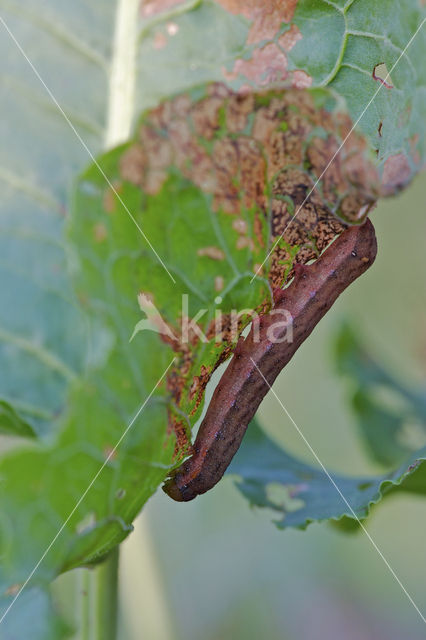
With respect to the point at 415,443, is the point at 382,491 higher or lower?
higher

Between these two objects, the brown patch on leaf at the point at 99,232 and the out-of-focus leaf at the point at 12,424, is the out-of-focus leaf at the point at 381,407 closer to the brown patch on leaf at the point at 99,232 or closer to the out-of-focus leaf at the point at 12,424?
the out-of-focus leaf at the point at 12,424

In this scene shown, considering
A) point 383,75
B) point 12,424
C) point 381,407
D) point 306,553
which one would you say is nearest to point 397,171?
point 383,75

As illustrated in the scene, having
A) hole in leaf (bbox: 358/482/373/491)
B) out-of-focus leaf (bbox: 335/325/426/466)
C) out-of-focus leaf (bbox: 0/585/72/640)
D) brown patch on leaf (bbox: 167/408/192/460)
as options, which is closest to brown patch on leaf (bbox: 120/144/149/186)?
brown patch on leaf (bbox: 167/408/192/460)

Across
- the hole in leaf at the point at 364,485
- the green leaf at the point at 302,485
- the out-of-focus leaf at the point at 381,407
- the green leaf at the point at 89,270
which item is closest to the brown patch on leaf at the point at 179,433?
the green leaf at the point at 89,270

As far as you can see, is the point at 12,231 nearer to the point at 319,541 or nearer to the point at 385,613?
the point at 319,541

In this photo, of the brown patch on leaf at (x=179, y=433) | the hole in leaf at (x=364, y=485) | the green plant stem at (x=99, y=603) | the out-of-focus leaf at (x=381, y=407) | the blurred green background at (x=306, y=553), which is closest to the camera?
the brown patch on leaf at (x=179, y=433)

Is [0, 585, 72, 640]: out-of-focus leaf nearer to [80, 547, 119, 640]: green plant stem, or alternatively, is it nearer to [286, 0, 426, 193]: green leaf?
[80, 547, 119, 640]: green plant stem

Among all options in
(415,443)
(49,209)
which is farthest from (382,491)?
(415,443)

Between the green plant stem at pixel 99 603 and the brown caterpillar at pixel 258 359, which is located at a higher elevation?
the brown caterpillar at pixel 258 359
